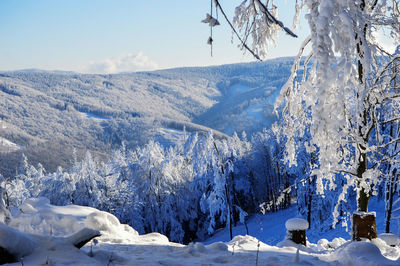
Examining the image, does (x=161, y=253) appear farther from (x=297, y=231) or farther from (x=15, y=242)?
(x=297, y=231)

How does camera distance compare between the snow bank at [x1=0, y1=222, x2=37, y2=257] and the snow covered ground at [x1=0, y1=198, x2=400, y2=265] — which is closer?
the snow bank at [x1=0, y1=222, x2=37, y2=257]

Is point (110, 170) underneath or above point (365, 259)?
underneath

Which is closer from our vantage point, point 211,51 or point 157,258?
point 211,51

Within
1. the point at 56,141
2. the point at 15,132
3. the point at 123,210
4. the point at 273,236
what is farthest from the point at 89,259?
the point at 15,132

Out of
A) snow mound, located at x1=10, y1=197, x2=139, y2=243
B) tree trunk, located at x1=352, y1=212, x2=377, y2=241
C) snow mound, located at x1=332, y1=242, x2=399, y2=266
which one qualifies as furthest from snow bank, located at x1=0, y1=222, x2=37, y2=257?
tree trunk, located at x1=352, y1=212, x2=377, y2=241

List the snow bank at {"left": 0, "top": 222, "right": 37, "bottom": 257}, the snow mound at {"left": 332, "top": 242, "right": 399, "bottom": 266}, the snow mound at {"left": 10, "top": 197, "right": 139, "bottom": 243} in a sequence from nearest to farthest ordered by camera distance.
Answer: the snow bank at {"left": 0, "top": 222, "right": 37, "bottom": 257}, the snow mound at {"left": 332, "top": 242, "right": 399, "bottom": 266}, the snow mound at {"left": 10, "top": 197, "right": 139, "bottom": 243}

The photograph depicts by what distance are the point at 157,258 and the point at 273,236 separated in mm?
21727

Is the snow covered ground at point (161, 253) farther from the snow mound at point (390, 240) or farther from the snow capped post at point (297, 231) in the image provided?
the snow mound at point (390, 240)

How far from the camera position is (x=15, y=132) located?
7126 inches

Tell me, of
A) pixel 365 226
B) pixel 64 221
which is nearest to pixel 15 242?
pixel 64 221

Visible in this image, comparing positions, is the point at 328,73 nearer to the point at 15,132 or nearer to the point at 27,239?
the point at 27,239

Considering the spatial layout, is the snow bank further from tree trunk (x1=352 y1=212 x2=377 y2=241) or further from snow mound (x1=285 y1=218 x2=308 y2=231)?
tree trunk (x1=352 y1=212 x2=377 y2=241)

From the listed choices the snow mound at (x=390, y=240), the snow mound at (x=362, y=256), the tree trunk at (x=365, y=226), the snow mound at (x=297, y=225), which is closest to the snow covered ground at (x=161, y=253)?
the snow mound at (x=362, y=256)

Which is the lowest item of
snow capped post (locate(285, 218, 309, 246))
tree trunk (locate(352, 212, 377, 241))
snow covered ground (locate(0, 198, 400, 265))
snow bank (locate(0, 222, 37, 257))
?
snow capped post (locate(285, 218, 309, 246))
